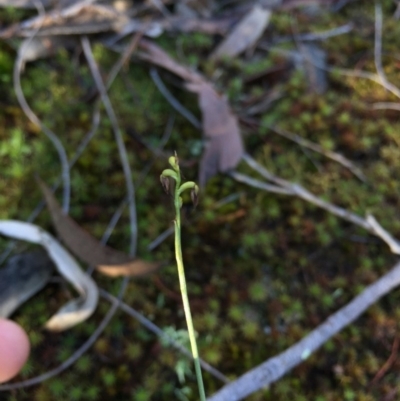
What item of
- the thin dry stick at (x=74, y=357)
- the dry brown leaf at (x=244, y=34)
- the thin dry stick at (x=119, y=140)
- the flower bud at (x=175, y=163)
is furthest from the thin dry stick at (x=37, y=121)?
the flower bud at (x=175, y=163)

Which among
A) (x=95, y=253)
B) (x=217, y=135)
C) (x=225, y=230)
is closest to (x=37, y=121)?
(x=95, y=253)

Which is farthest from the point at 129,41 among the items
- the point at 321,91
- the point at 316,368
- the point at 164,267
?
the point at 316,368

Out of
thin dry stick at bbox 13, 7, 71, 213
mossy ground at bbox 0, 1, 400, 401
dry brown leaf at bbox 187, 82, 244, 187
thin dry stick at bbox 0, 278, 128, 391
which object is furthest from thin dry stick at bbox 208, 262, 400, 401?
thin dry stick at bbox 13, 7, 71, 213

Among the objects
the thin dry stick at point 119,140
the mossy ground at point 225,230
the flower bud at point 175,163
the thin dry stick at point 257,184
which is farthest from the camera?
the thin dry stick at point 257,184

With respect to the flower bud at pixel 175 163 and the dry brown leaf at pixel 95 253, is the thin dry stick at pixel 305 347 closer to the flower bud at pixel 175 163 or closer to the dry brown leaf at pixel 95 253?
the dry brown leaf at pixel 95 253

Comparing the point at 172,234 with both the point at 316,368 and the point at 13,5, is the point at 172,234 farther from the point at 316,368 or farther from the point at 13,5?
the point at 13,5

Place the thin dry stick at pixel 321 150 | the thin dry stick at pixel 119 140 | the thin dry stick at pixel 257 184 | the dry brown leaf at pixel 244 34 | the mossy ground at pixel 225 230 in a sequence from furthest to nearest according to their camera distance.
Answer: the dry brown leaf at pixel 244 34
the thin dry stick at pixel 321 150
the thin dry stick at pixel 257 184
the thin dry stick at pixel 119 140
the mossy ground at pixel 225 230

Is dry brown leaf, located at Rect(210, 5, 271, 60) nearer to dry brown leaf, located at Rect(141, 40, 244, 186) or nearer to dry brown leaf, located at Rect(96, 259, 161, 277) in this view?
dry brown leaf, located at Rect(141, 40, 244, 186)

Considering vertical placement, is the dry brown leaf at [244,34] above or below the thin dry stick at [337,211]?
above
